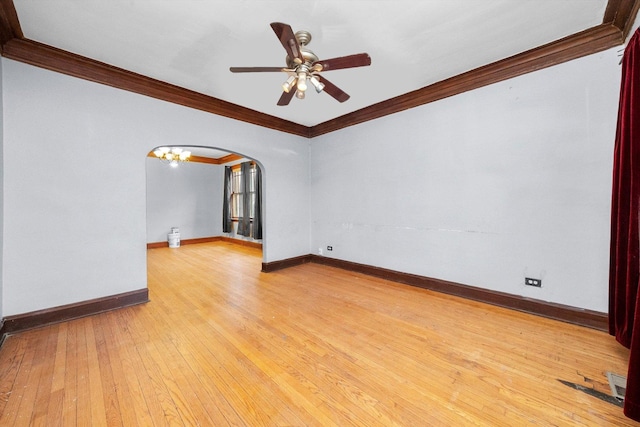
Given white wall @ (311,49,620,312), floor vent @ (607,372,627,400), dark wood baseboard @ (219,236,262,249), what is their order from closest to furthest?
floor vent @ (607,372,627,400) → white wall @ (311,49,620,312) → dark wood baseboard @ (219,236,262,249)

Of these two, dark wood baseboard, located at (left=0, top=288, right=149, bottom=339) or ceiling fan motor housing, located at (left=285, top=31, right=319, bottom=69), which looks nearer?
ceiling fan motor housing, located at (left=285, top=31, right=319, bottom=69)

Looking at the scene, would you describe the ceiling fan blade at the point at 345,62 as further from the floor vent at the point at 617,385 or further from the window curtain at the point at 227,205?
the window curtain at the point at 227,205

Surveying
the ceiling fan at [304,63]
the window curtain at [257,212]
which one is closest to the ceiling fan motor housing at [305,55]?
the ceiling fan at [304,63]

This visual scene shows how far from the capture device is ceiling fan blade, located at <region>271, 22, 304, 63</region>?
5.52 feet

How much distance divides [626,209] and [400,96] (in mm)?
2848

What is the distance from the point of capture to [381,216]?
13.9ft

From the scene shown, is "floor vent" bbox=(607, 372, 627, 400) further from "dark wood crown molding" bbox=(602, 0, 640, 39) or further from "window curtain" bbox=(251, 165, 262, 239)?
"window curtain" bbox=(251, 165, 262, 239)

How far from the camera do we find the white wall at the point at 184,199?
7.50 meters

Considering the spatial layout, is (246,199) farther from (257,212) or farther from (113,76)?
(113,76)

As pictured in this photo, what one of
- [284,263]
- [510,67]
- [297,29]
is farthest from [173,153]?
[510,67]

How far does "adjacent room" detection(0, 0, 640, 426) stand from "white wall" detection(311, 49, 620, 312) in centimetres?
2

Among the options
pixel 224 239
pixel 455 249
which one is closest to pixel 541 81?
pixel 455 249

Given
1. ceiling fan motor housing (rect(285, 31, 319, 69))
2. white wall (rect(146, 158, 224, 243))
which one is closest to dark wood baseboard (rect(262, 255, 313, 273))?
ceiling fan motor housing (rect(285, 31, 319, 69))

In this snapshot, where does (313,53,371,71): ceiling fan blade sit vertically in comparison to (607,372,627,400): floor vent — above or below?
above
